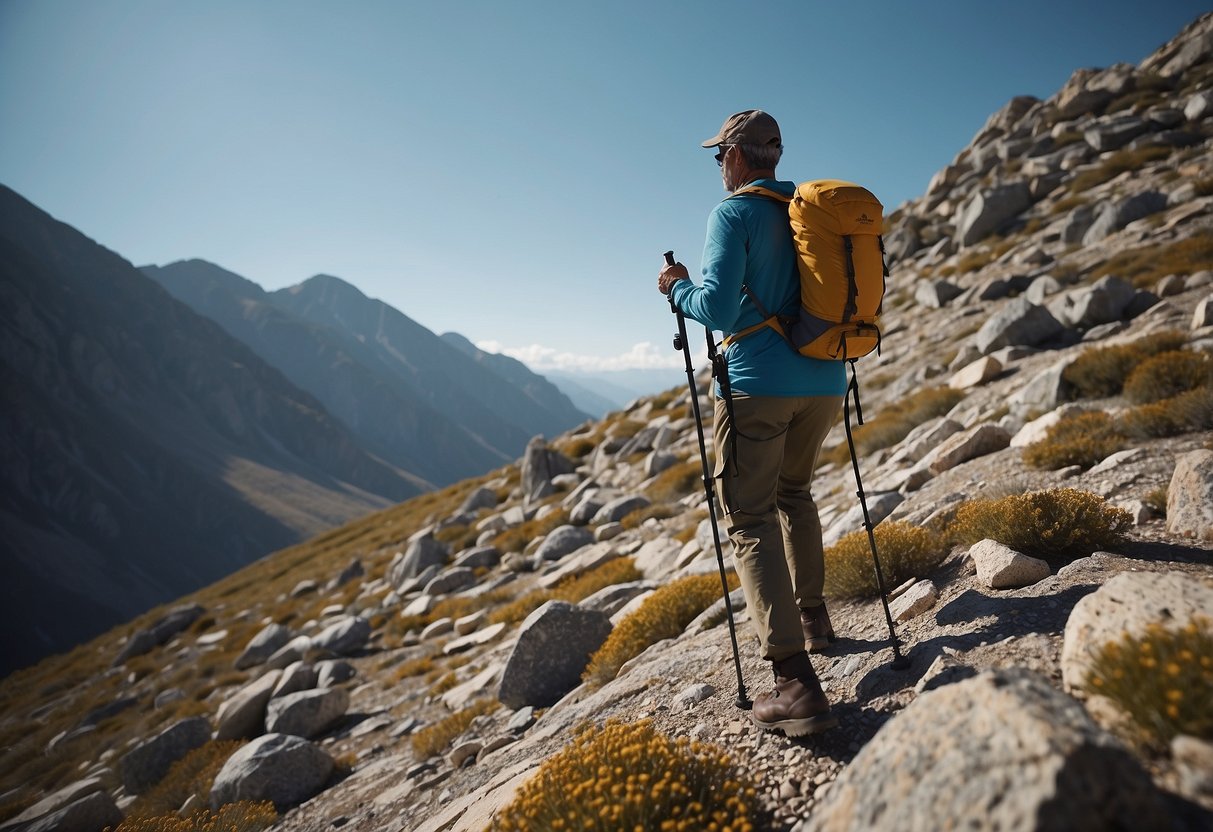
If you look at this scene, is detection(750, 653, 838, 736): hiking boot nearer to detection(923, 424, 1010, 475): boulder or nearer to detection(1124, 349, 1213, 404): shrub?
detection(923, 424, 1010, 475): boulder

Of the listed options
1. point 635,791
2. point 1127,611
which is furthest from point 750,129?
point 635,791

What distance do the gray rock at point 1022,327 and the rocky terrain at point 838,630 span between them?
0.05 m

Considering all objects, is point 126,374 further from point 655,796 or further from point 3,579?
point 655,796

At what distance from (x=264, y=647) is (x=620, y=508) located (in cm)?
1091

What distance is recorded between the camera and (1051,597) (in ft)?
11.2

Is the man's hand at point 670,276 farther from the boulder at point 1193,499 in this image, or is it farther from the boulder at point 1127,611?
the boulder at point 1193,499

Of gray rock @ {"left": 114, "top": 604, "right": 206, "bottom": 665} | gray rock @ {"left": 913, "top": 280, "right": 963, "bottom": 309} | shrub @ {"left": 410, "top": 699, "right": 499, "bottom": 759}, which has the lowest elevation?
gray rock @ {"left": 114, "top": 604, "right": 206, "bottom": 665}

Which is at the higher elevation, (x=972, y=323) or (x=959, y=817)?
(x=972, y=323)

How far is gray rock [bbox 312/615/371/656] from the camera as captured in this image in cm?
1295

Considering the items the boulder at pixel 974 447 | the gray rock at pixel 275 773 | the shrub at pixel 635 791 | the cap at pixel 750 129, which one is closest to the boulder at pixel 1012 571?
the shrub at pixel 635 791

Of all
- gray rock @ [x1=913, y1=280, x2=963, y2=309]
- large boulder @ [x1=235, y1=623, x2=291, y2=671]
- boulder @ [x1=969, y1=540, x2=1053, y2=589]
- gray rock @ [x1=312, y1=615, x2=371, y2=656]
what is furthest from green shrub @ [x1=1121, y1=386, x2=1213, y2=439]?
large boulder @ [x1=235, y1=623, x2=291, y2=671]

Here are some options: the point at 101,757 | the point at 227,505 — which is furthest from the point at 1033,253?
the point at 227,505

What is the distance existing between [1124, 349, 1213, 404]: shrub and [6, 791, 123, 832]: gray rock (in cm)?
1496

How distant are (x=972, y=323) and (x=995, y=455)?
11.8 meters
